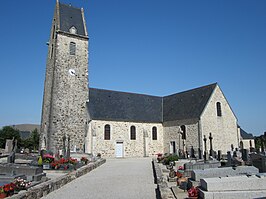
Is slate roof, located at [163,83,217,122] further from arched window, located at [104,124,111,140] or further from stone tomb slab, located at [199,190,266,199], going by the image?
stone tomb slab, located at [199,190,266,199]

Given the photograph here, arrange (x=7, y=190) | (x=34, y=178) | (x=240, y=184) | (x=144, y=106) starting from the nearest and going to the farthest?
(x=240, y=184), (x=7, y=190), (x=34, y=178), (x=144, y=106)

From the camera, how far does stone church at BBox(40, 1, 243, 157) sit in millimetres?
24375

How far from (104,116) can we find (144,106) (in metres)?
6.57

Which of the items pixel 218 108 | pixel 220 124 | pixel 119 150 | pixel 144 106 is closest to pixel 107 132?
pixel 119 150

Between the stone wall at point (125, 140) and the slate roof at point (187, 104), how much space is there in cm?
246

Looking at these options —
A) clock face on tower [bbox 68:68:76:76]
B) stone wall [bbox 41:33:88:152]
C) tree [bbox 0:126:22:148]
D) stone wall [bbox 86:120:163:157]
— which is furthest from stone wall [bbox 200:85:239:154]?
tree [bbox 0:126:22:148]

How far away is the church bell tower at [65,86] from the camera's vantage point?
23.8 metres

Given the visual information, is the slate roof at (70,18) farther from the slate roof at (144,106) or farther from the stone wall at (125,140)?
the stone wall at (125,140)

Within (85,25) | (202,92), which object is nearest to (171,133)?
(202,92)

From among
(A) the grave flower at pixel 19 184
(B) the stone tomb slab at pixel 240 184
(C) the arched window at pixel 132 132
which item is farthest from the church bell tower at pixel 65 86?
(B) the stone tomb slab at pixel 240 184

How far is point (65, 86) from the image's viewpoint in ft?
81.9

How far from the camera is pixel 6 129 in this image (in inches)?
1767

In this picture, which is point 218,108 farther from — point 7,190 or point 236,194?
point 7,190

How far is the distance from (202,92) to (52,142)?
17.1 meters
